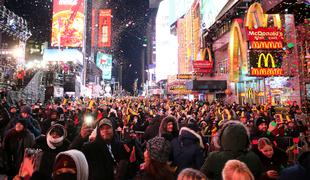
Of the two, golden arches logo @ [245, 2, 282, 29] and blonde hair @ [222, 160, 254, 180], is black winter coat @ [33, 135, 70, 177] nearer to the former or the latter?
blonde hair @ [222, 160, 254, 180]

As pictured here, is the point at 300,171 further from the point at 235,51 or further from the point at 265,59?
the point at 235,51

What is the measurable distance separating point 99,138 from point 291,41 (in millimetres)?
20147

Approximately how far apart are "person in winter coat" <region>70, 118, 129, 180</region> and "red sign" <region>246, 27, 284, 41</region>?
14405 mm

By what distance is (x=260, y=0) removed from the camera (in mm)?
24000

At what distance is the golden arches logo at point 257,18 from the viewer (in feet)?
65.8

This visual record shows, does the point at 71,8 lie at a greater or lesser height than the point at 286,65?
greater

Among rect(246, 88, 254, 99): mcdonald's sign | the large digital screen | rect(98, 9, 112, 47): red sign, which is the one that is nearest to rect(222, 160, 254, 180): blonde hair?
the large digital screen

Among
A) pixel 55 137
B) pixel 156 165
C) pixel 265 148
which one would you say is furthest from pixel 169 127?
pixel 156 165

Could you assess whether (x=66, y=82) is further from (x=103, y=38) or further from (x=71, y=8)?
(x=103, y=38)

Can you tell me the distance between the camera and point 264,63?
667 inches

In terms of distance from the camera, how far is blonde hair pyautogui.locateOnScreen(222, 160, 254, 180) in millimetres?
2650

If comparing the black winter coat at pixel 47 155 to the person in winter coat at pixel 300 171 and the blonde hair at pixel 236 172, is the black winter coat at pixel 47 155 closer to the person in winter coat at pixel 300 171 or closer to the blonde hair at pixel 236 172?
the blonde hair at pixel 236 172

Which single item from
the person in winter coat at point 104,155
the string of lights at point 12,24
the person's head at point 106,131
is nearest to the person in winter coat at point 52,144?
the person in winter coat at point 104,155

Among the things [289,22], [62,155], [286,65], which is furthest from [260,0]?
[62,155]
